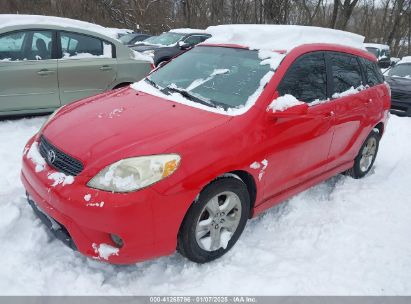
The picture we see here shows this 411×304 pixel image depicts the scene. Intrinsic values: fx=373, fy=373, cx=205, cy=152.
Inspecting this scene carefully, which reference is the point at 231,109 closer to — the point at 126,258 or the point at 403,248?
the point at 126,258

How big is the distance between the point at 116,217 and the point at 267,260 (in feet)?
4.62

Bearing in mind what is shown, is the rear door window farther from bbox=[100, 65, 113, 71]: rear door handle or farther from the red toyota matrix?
the red toyota matrix

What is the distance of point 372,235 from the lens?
3617 mm

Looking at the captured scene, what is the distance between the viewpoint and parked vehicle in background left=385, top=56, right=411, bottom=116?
31.1 ft

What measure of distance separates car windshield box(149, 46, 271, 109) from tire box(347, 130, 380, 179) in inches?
84.1

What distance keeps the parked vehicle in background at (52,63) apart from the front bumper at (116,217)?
3526 mm

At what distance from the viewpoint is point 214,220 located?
294cm

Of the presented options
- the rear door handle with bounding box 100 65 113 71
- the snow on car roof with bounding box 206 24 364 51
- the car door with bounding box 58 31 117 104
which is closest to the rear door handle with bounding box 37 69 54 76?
the car door with bounding box 58 31 117 104

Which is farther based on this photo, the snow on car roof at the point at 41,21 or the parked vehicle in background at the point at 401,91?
the parked vehicle in background at the point at 401,91

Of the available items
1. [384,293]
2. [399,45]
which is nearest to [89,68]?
[384,293]

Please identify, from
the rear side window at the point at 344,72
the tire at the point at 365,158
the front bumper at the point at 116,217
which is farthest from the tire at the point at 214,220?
the tire at the point at 365,158

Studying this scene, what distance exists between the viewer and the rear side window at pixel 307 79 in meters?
3.43

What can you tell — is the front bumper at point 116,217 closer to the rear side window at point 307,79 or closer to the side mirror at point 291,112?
the side mirror at point 291,112

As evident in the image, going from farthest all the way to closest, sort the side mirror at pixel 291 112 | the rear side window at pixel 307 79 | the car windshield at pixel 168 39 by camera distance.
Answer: the car windshield at pixel 168 39, the rear side window at pixel 307 79, the side mirror at pixel 291 112
